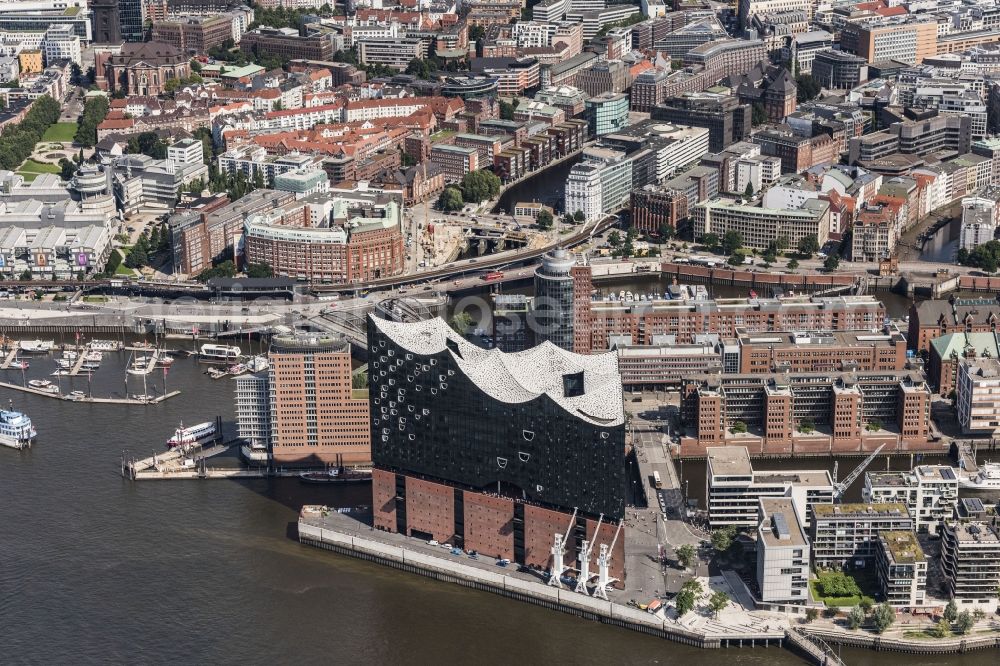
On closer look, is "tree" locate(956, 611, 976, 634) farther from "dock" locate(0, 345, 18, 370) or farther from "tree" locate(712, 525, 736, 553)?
"dock" locate(0, 345, 18, 370)

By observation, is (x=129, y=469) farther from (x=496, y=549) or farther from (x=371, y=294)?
(x=371, y=294)

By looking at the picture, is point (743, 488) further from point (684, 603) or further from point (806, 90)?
point (806, 90)

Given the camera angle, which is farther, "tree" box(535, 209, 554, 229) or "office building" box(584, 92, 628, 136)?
"office building" box(584, 92, 628, 136)

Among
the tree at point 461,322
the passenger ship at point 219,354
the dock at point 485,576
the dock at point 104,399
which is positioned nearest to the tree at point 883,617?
the dock at point 485,576

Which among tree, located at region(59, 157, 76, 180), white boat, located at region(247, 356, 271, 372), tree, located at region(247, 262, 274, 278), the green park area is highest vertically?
tree, located at region(59, 157, 76, 180)

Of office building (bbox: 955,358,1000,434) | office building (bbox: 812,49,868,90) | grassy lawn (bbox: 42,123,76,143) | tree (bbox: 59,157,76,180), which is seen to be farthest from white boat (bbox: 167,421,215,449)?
office building (bbox: 812,49,868,90)

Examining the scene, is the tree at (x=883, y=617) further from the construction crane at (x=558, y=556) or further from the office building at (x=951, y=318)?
the office building at (x=951, y=318)

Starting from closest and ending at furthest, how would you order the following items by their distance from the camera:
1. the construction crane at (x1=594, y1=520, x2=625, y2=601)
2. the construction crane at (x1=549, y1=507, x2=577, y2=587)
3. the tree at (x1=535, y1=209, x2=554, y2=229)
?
Result: the construction crane at (x1=594, y1=520, x2=625, y2=601) → the construction crane at (x1=549, y1=507, x2=577, y2=587) → the tree at (x1=535, y1=209, x2=554, y2=229)
